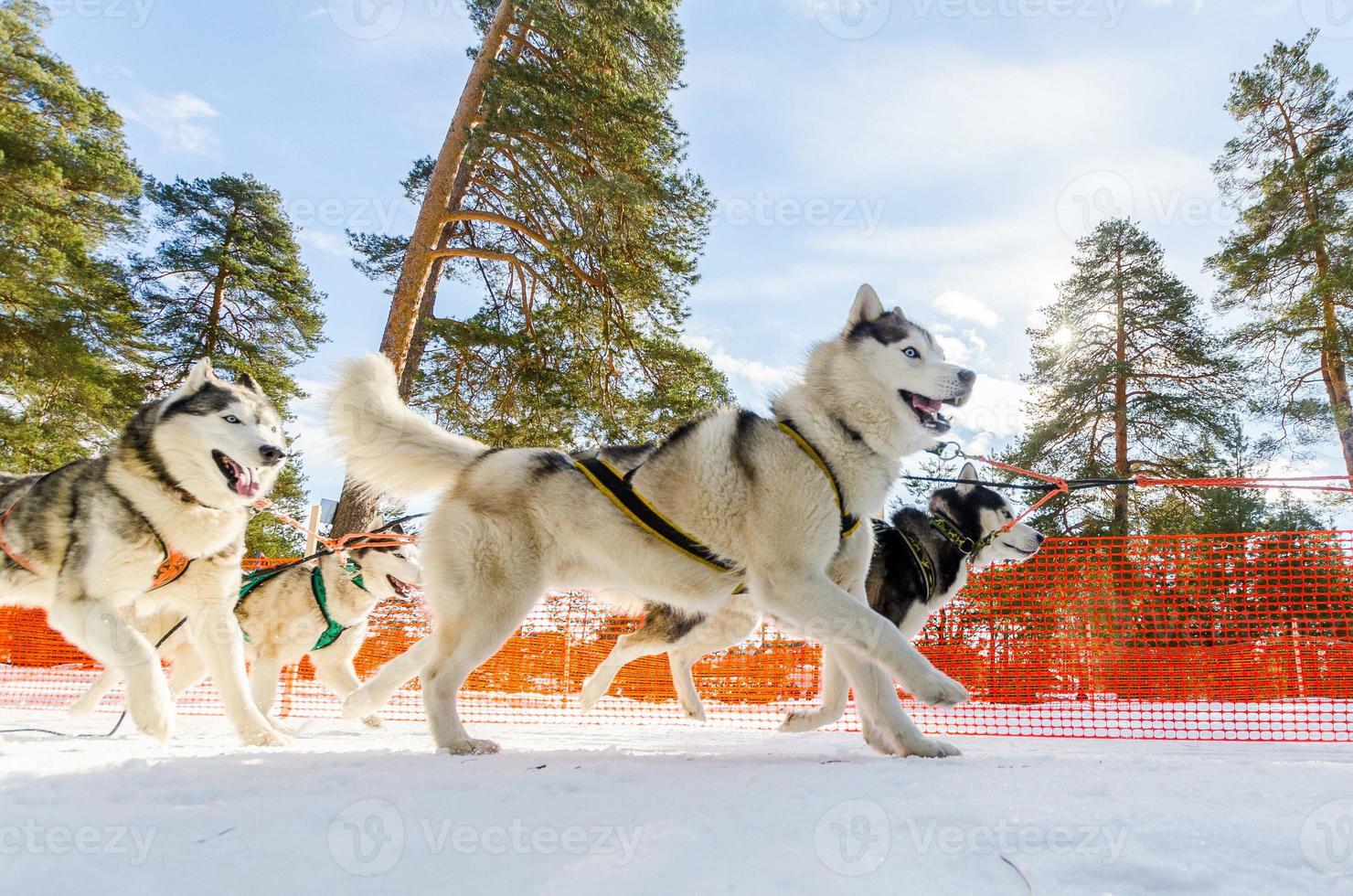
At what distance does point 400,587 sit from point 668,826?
509 cm

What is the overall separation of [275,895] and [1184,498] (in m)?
19.0

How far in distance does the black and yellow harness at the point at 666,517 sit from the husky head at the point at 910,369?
0.41 meters

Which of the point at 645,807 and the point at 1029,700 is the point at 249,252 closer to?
the point at 1029,700

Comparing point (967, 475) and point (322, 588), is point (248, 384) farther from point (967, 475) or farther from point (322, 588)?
point (967, 475)

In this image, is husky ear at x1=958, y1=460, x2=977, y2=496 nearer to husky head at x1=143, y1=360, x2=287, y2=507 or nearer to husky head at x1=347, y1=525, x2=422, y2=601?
husky head at x1=347, y1=525, x2=422, y2=601

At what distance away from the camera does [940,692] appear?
2625mm

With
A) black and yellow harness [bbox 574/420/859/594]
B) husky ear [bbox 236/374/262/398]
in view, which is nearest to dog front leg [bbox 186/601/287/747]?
husky ear [bbox 236/374/262/398]

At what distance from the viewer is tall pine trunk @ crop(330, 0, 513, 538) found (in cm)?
1034

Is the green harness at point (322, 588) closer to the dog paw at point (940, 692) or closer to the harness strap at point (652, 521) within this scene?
the harness strap at point (652, 521)

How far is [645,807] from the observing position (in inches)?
80.5

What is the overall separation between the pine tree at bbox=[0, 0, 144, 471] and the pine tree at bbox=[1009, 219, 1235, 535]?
1980 cm

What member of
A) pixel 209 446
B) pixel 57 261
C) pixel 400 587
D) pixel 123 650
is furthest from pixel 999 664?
pixel 57 261

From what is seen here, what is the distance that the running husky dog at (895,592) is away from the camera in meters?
4.82

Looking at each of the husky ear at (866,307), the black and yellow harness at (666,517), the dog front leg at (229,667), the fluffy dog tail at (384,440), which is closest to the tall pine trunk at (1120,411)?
the husky ear at (866,307)
